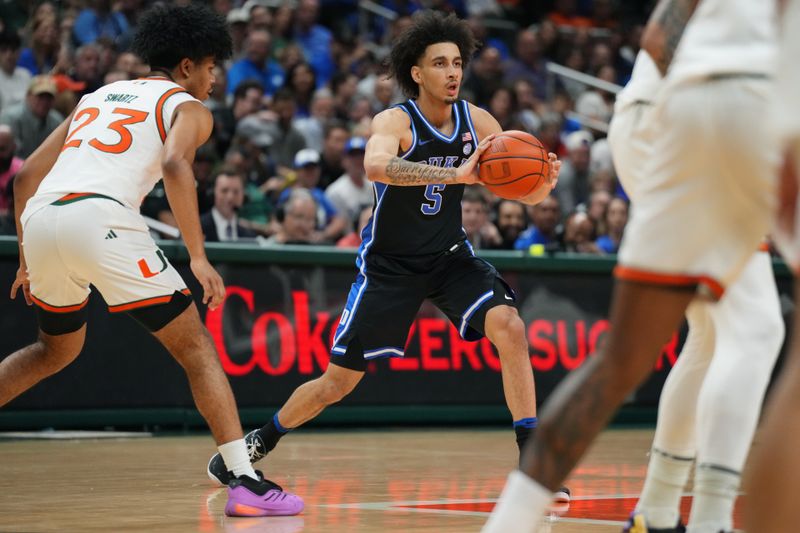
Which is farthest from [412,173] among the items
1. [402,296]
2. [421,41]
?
[421,41]

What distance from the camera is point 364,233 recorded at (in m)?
7.35

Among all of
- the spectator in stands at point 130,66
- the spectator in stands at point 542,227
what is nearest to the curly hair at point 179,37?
the spectator in stands at point 130,66

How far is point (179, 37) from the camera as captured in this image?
6289mm

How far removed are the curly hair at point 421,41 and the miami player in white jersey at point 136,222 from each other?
54.5 inches

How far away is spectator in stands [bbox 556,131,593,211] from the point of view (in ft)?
51.3

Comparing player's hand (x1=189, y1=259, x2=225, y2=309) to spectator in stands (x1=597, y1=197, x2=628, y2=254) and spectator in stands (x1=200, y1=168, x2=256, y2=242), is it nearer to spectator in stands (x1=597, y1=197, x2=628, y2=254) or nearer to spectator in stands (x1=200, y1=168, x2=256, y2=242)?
spectator in stands (x1=200, y1=168, x2=256, y2=242)

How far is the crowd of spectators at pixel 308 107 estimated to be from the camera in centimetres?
1213

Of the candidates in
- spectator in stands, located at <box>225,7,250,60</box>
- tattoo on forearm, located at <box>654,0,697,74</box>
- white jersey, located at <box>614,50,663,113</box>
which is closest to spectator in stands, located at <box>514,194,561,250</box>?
spectator in stands, located at <box>225,7,250,60</box>

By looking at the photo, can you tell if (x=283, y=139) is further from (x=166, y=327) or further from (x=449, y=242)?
(x=166, y=327)

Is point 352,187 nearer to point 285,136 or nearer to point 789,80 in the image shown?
point 285,136

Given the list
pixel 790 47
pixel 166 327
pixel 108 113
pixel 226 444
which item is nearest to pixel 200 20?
pixel 108 113

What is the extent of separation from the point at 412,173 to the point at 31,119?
6.62 meters

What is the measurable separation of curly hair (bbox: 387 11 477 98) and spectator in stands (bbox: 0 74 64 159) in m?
5.46

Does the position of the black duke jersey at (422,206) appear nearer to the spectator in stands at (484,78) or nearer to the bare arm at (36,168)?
the bare arm at (36,168)
